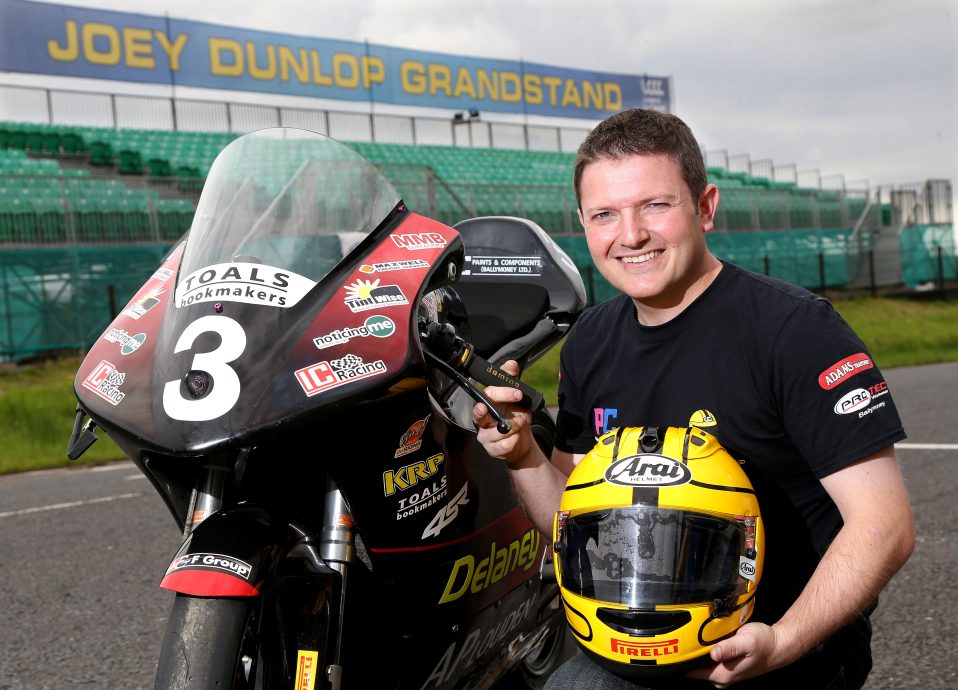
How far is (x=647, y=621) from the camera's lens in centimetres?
186

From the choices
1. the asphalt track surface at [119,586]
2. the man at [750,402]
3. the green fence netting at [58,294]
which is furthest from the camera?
the green fence netting at [58,294]

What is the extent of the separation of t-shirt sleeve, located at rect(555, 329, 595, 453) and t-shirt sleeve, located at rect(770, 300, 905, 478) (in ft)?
1.81

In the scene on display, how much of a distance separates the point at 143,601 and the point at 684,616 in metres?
3.24

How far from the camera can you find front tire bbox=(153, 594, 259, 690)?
1827mm

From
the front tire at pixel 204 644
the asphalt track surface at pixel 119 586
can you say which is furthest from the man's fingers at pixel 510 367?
the asphalt track surface at pixel 119 586

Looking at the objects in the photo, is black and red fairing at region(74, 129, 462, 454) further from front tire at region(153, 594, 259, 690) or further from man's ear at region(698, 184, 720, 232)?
man's ear at region(698, 184, 720, 232)

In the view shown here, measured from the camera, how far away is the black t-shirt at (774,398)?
79.4 inches

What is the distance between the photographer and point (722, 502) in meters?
1.88

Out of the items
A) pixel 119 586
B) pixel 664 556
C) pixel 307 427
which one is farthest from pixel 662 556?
pixel 119 586

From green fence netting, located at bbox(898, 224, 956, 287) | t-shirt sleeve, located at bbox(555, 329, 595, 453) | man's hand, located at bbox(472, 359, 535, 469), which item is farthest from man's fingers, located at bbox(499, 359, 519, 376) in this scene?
green fence netting, located at bbox(898, 224, 956, 287)

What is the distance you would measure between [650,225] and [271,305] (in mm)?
804

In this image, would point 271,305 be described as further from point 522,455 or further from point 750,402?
point 750,402

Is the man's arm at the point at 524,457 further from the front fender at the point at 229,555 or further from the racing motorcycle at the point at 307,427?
the front fender at the point at 229,555

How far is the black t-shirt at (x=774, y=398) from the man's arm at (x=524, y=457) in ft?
0.58
